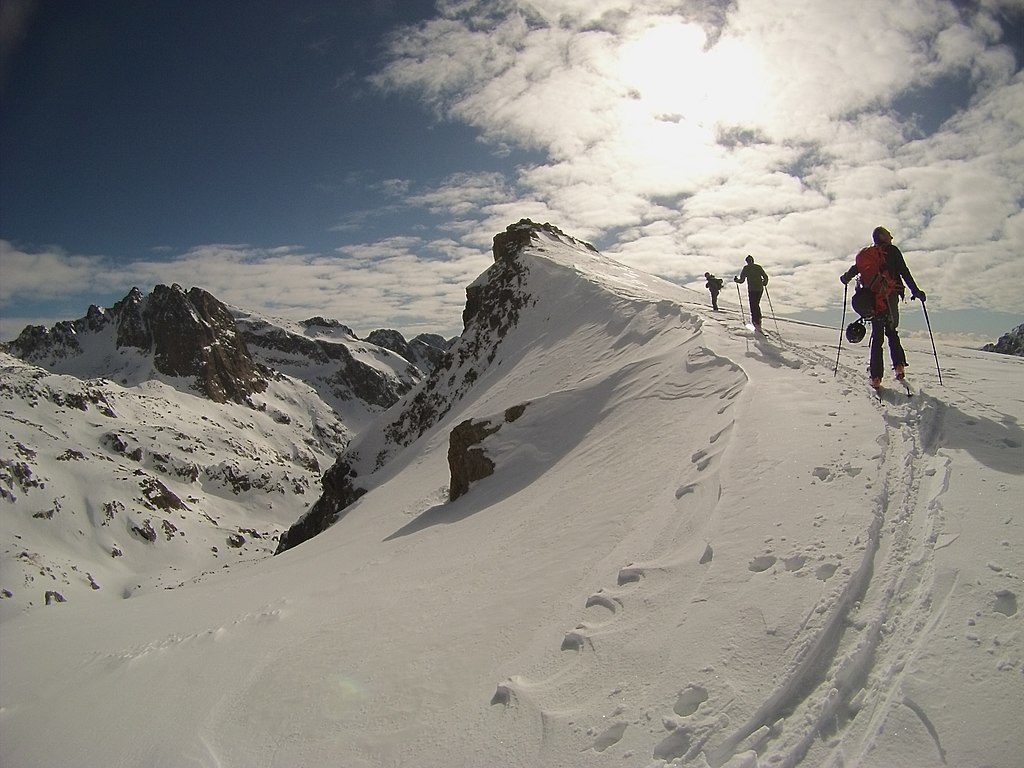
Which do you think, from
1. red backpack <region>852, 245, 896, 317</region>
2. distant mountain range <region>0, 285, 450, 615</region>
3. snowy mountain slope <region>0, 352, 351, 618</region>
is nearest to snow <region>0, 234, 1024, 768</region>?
red backpack <region>852, 245, 896, 317</region>

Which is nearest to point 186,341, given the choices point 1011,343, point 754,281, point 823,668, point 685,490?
point 754,281

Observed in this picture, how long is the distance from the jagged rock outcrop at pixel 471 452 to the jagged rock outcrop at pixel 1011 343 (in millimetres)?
38836

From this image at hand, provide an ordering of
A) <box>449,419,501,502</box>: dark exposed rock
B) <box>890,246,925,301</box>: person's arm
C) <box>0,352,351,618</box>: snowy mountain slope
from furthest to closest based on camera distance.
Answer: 1. <box>0,352,351,618</box>: snowy mountain slope
2. <box>449,419,501,502</box>: dark exposed rock
3. <box>890,246,925,301</box>: person's arm

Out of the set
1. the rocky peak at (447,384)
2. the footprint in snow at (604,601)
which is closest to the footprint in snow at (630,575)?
the footprint in snow at (604,601)

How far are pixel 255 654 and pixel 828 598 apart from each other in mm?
6353

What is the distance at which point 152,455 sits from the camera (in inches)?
4397

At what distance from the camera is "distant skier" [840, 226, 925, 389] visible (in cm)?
892

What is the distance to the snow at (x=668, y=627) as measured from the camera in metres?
3.19

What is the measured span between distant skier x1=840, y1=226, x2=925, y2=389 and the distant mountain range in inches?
1596

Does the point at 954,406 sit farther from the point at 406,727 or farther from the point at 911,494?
the point at 406,727

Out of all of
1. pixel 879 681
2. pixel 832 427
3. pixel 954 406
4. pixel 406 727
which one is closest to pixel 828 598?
pixel 879 681

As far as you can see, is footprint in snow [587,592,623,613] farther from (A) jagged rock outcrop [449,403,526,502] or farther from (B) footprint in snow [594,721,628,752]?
(A) jagged rock outcrop [449,403,526,502]

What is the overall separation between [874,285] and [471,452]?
11.0 meters

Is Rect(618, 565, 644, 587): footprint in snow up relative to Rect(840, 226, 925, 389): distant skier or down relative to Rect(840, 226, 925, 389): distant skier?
down
